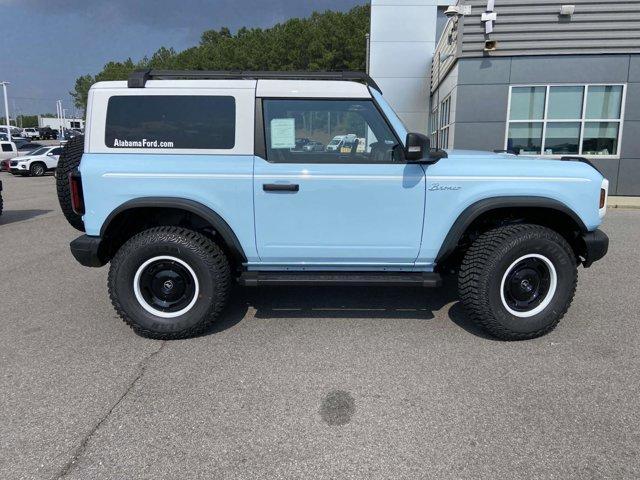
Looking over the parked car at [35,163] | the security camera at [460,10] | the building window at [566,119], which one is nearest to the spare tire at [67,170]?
the security camera at [460,10]

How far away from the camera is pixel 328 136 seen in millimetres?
3854

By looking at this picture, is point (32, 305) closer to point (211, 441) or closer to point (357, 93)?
point (211, 441)

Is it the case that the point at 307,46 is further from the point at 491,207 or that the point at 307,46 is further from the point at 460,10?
the point at 491,207

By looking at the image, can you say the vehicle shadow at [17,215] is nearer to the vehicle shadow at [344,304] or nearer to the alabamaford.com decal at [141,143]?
the vehicle shadow at [344,304]

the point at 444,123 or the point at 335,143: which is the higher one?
the point at 444,123

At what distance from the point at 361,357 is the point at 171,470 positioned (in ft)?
5.40

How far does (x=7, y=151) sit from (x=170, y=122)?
24286 millimetres

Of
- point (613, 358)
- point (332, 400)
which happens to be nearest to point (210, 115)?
point (332, 400)

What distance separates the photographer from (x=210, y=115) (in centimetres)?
375

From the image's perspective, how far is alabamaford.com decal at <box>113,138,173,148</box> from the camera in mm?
3752

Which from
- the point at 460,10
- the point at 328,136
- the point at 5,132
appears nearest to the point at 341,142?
the point at 328,136

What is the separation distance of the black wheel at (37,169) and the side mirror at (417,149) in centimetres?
2351

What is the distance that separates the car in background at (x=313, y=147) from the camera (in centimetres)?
381

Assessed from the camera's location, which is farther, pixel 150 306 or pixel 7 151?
pixel 7 151
